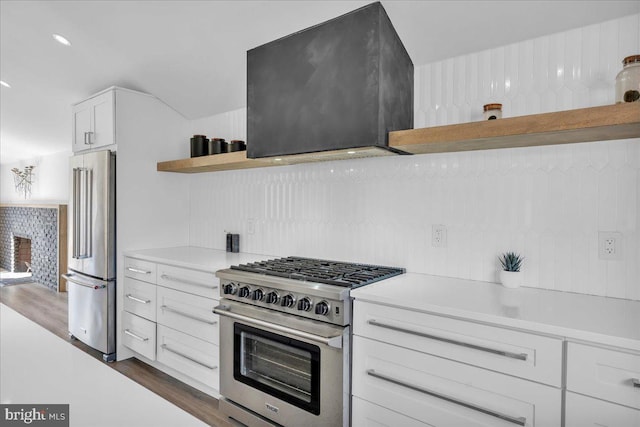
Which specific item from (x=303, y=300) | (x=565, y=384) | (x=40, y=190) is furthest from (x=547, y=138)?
(x=40, y=190)

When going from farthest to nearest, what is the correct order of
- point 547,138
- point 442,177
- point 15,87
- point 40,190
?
point 40,190 → point 15,87 → point 442,177 → point 547,138

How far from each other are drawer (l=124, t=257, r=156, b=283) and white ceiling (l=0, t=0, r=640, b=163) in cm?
140

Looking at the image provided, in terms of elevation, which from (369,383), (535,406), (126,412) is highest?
(126,412)

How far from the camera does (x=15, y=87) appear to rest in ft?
13.1

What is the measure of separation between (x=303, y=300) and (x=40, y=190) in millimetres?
6618

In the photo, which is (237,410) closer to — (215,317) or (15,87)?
(215,317)

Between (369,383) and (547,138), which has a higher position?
(547,138)

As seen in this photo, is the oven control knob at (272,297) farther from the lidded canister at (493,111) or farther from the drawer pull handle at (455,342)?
the lidded canister at (493,111)

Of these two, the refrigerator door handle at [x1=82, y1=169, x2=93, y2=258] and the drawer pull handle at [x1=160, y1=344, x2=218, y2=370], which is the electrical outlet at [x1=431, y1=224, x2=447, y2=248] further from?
the refrigerator door handle at [x1=82, y1=169, x2=93, y2=258]

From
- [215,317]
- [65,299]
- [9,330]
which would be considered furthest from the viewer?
[65,299]

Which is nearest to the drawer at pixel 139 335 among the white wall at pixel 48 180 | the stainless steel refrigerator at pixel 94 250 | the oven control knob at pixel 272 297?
the stainless steel refrigerator at pixel 94 250

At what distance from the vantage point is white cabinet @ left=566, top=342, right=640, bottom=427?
47.8 inches

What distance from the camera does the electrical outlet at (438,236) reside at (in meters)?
2.20

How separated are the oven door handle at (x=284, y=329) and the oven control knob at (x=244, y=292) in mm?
110
